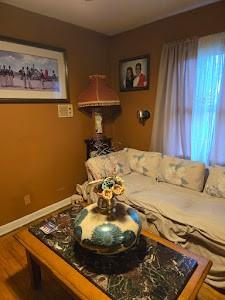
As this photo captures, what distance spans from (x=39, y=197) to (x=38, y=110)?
3.57 feet

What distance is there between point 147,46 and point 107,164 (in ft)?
5.55

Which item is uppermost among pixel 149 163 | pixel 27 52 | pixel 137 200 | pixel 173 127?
pixel 27 52

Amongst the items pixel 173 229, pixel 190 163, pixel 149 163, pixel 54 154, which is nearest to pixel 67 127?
pixel 54 154

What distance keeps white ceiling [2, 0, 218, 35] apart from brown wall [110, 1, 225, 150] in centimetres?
→ 10

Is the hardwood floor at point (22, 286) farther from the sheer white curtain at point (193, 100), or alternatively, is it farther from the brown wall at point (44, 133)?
the sheer white curtain at point (193, 100)

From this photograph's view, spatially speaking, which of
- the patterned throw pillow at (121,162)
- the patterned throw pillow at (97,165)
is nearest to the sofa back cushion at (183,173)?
the patterned throw pillow at (121,162)

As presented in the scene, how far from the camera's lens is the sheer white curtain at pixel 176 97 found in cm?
251

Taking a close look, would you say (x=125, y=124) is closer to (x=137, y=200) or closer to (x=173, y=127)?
(x=173, y=127)

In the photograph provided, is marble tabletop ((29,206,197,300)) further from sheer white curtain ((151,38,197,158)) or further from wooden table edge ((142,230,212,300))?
sheer white curtain ((151,38,197,158))

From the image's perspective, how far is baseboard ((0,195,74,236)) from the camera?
2432 mm

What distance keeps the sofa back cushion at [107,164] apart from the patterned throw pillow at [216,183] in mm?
970

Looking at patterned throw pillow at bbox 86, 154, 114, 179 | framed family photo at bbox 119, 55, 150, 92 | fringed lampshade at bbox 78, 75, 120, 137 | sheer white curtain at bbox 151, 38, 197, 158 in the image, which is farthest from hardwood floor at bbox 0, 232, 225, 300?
framed family photo at bbox 119, 55, 150, 92

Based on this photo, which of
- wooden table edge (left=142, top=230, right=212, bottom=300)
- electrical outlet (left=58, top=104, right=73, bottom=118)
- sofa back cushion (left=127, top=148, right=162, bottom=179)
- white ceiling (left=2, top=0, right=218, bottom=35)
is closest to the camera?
wooden table edge (left=142, top=230, right=212, bottom=300)

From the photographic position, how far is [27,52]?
242cm
